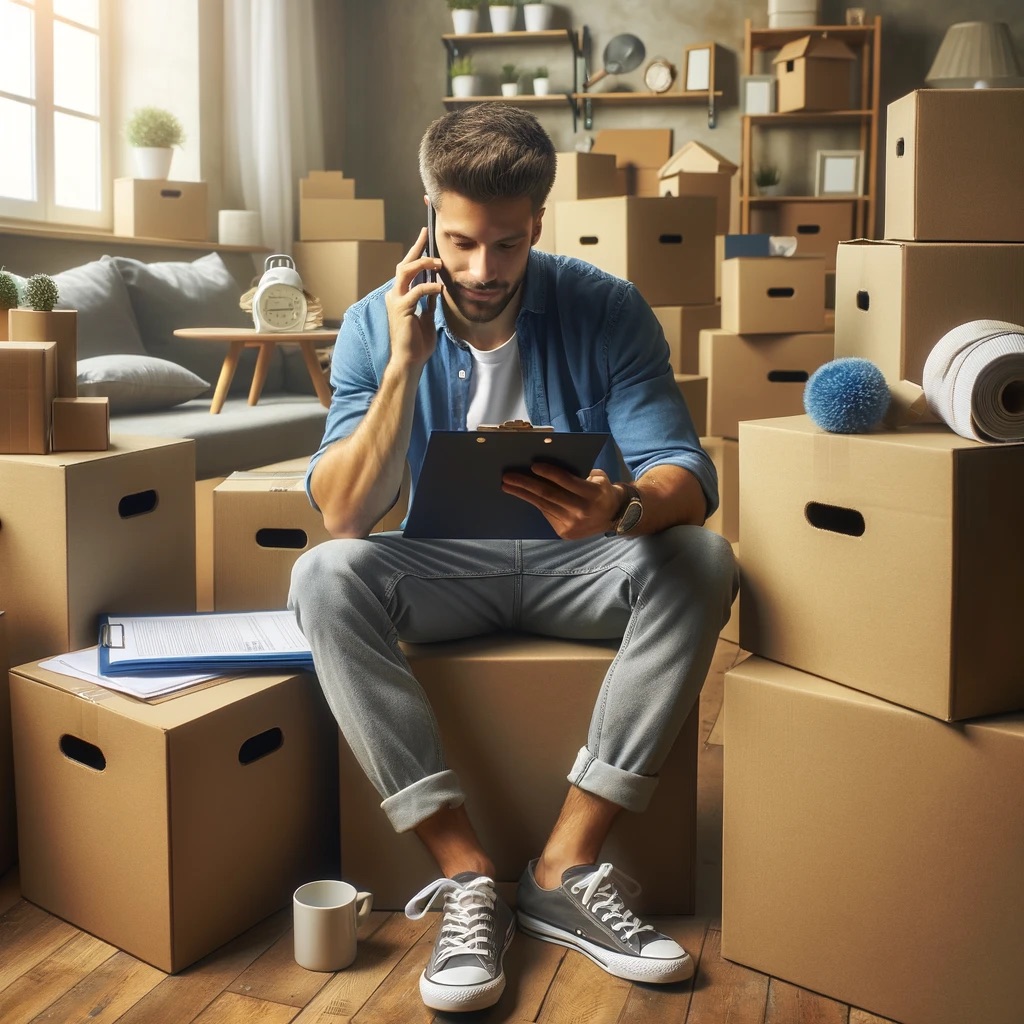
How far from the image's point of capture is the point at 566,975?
1329 millimetres

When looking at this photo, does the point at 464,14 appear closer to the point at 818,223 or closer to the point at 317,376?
the point at 818,223

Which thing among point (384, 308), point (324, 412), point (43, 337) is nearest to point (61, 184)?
point (324, 412)

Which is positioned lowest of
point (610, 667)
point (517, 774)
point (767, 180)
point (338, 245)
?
point (517, 774)

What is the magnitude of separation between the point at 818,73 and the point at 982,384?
433cm

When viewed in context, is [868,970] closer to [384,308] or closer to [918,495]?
[918,495]

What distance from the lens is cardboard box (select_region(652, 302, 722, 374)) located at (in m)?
3.29

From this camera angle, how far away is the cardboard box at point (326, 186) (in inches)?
185

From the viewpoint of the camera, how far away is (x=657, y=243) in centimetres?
325

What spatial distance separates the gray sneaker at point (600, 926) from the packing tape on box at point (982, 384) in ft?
2.11

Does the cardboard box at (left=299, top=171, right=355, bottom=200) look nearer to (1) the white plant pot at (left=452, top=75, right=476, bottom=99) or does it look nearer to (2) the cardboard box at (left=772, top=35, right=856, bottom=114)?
(1) the white plant pot at (left=452, top=75, right=476, bottom=99)

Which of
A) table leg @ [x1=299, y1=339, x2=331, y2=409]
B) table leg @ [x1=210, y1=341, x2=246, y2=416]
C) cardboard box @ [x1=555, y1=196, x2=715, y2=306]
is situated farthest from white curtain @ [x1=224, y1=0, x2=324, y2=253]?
cardboard box @ [x1=555, y1=196, x2=715, y2=306]

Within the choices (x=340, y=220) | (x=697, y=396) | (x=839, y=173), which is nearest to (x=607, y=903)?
(x=697, y=396)

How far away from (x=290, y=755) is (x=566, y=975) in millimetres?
438

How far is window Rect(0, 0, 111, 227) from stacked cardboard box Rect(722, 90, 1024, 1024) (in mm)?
3250
